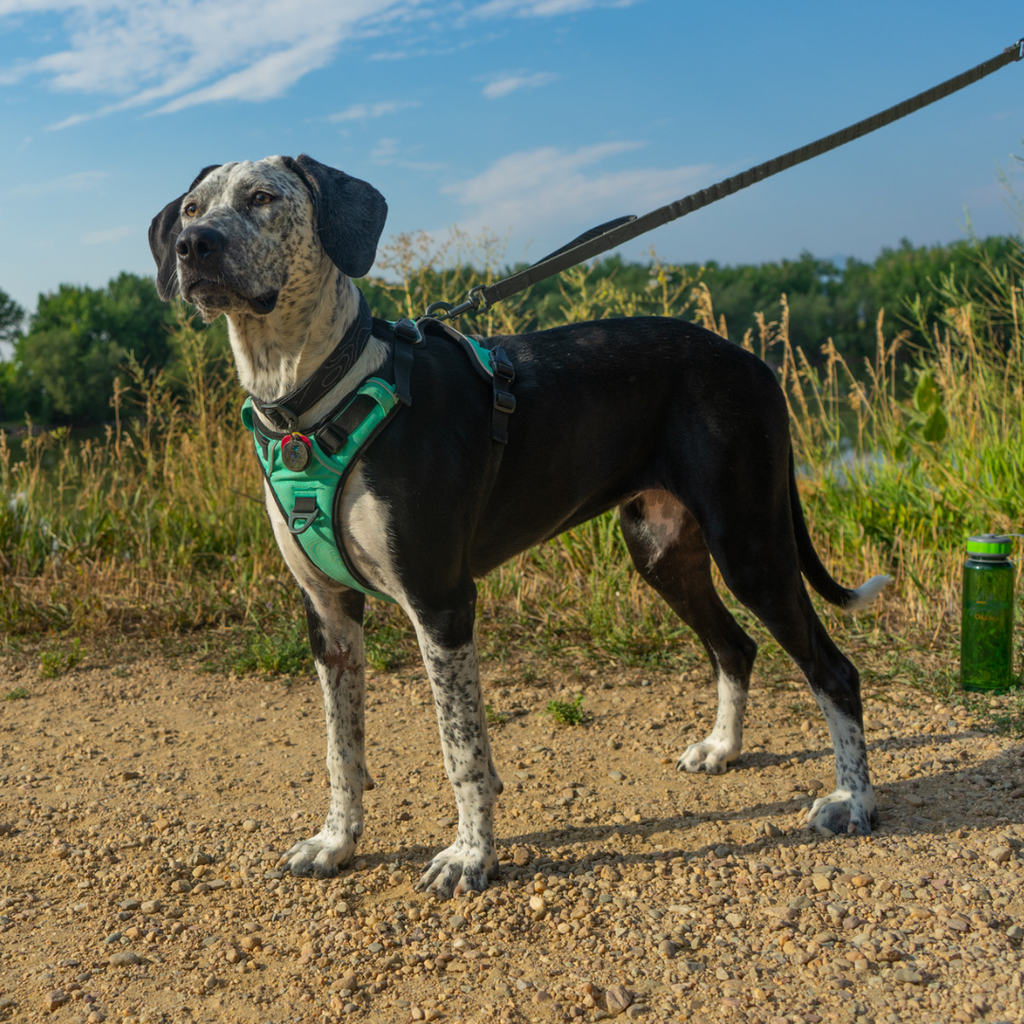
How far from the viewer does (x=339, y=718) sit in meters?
2.80

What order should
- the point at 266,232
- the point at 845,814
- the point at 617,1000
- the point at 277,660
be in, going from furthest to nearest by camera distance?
the point at 277,660 < the point at 845,814 < the point at 266,232 < the point at 617,1000

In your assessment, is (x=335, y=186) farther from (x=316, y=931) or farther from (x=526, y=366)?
(x=316, y=931)

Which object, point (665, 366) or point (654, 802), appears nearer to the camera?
point (665, 366)

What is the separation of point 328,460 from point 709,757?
1906mm

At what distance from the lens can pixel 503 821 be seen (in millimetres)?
3086

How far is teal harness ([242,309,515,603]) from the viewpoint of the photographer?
7.88 feet

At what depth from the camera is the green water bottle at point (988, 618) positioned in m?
3.91

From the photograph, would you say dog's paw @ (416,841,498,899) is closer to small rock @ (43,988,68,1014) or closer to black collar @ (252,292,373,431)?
small rock @ (43,988,68,1014)

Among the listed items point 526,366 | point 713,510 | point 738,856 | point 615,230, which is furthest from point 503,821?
point 615,230

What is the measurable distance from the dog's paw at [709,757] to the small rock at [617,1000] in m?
1.36

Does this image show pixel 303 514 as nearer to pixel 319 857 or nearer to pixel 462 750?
pixel 462 750

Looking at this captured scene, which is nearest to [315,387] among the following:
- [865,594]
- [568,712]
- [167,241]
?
[167,241]

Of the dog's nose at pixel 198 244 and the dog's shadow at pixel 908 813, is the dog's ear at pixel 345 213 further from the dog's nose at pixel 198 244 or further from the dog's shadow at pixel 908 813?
the dog's shadow at pixel 908 813

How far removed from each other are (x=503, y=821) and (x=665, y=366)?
1.62m
